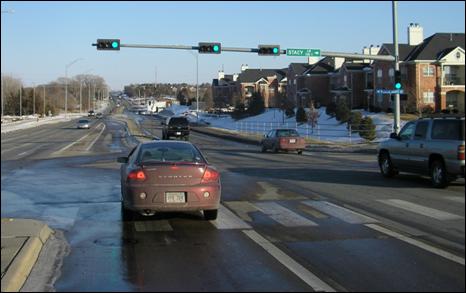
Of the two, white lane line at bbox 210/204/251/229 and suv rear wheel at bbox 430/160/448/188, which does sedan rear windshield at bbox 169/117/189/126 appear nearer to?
suv rear wheel at bbox 430/160/448/188

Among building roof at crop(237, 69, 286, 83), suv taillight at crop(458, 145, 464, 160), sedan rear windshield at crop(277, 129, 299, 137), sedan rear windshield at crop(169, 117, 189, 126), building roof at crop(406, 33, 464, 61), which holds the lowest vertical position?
suv taillight at crop(458, 145, 464, 160)

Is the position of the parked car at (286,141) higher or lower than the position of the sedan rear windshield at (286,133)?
lower

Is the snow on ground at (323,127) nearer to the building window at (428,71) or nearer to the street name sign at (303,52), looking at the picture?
the building window at (428,71)

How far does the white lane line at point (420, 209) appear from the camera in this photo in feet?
34.3

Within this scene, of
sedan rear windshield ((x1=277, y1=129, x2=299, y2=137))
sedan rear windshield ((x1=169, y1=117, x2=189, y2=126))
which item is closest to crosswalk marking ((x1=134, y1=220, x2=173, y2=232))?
sedan rear windshield ((x1=277, y1=129, x2=299, y2=137))

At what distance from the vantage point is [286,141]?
31672 mm

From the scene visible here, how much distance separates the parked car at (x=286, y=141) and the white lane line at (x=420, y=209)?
19.0 meters

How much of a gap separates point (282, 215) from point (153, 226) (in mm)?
2460

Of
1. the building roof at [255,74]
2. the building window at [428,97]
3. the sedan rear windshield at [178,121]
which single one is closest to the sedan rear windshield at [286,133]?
the sedan rear windshield at [178,121]

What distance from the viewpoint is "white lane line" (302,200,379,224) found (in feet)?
33.8

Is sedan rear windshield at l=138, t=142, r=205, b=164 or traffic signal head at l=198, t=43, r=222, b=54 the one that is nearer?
sedan rear windshield at l=138, t=142, r=205, b=164

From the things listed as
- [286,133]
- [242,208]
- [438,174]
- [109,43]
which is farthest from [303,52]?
[242,208]

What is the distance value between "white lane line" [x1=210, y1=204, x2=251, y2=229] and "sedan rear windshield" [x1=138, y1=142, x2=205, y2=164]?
3.62 feet

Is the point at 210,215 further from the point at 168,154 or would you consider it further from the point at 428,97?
the point at 428,97
